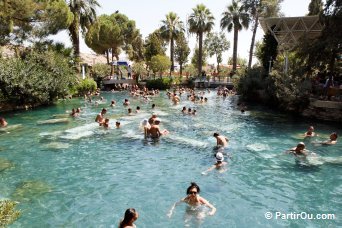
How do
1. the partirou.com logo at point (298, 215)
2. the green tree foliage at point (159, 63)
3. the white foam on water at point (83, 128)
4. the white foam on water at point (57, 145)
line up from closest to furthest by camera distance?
the partirou.com logo at point (298, 215), the white foam on water at point (57, 145), the white foam on water at point (83, 128), the green tree foliage at point (159, 63)

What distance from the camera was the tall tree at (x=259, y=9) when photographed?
2030 inches

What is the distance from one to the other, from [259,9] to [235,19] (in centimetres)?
442

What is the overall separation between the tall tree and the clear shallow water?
35.5m

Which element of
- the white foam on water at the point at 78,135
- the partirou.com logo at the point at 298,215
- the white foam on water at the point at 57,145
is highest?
the white foam on water at the point at 78,135

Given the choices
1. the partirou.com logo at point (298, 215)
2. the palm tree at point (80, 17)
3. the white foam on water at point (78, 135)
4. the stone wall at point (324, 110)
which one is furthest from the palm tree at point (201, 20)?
the partirou.com logo at point (298, 215)

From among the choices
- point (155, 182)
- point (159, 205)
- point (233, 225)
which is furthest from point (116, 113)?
point (233, 225)

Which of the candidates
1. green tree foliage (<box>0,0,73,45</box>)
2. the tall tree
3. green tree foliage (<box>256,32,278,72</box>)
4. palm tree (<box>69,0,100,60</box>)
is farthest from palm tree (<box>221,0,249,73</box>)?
green tree foliage (<box>0,0,73,45</box>)

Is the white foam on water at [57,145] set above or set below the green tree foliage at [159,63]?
below

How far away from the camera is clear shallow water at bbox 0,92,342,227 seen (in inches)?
359

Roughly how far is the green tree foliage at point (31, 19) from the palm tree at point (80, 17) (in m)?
3.96

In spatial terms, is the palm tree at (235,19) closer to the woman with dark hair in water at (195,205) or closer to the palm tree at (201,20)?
the palm tree at (201,20)

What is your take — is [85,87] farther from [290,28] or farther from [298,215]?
[298,215]

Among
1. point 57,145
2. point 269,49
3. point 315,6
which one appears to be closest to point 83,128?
point 57,145

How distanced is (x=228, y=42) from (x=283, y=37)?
50.6m
